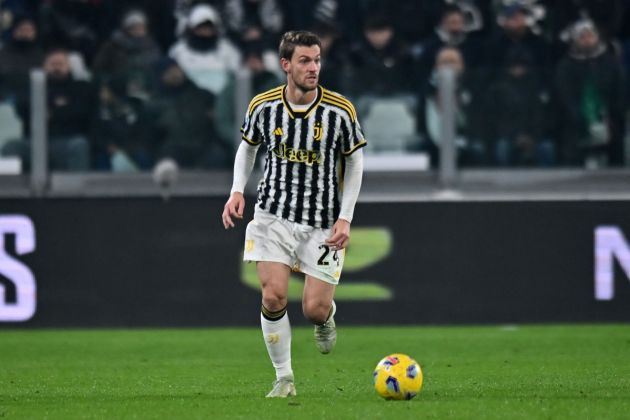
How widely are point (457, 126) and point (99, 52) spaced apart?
12.5ft

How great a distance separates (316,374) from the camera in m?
9.39

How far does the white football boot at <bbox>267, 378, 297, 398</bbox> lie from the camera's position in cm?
773

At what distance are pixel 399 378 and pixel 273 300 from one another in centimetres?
93

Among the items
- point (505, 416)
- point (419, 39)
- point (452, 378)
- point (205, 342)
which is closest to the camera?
point (505, 416)

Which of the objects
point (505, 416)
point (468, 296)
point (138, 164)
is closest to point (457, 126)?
point (468, 296)

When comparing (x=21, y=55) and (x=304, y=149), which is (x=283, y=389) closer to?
(x=304, y=149)

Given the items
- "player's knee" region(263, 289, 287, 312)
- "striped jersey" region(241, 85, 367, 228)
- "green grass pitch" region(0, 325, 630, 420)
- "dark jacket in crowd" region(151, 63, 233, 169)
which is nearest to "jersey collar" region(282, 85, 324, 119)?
"striped jersey" region(241, 85, 367, 228)

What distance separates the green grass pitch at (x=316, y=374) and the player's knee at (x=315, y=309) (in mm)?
465

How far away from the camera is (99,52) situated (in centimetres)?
1384

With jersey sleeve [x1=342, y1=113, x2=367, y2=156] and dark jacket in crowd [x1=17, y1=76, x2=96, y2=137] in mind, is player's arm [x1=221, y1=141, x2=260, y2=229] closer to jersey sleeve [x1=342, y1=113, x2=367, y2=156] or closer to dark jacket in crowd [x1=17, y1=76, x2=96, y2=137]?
jersey sleeve [x1=342, y1=113, x2=367, y2=156]

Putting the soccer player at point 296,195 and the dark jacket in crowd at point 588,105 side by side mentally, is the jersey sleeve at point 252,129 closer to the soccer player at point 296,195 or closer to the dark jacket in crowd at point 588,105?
the soccer player at point 296,195

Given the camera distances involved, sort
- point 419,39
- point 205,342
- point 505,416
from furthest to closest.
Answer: point 419,39, point 205,342, point 505,416

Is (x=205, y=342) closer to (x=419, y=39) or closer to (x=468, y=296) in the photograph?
(x=468, y=296)

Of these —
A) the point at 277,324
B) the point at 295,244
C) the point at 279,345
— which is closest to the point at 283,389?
the point at 279,345
